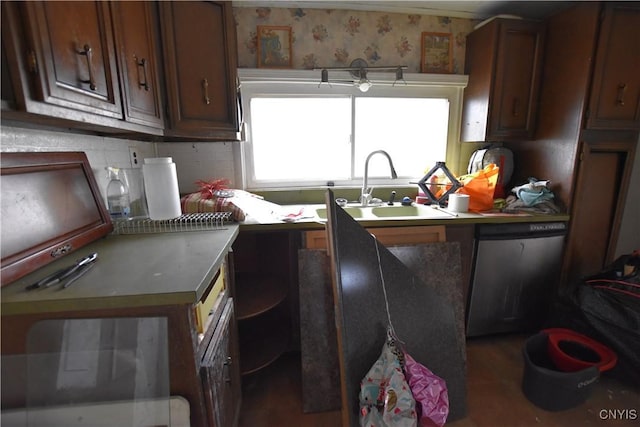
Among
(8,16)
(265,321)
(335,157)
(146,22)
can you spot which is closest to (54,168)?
(8,16)

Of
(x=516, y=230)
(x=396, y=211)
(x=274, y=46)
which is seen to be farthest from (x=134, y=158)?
(x=516, y=230)

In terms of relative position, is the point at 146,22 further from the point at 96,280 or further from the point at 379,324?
the point at 379,324

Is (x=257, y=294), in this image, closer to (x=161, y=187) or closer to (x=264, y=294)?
(x=264, y=294)

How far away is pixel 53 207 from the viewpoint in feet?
3.06

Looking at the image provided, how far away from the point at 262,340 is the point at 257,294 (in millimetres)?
306

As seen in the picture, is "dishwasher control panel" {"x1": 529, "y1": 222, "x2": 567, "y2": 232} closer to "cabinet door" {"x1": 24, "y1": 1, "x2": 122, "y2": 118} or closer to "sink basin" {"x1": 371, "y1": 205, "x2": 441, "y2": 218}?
"sink basin" {"x1": 371, "y1": 205, "x2": 441, "y2": 218}

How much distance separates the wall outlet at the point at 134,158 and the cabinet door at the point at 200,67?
339 mm

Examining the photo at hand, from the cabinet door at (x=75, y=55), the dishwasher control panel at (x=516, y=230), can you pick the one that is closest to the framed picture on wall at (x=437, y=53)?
the dishwasher control panel at (x=516, y=230)

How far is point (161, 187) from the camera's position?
1.23 m

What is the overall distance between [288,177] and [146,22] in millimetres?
1205

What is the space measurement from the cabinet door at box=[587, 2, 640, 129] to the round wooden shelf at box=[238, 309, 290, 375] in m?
2.21

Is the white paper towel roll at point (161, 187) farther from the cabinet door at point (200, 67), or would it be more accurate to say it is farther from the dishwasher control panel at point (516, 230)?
the dishwasher control panel at point (516, 230)

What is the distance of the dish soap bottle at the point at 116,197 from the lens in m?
1.29

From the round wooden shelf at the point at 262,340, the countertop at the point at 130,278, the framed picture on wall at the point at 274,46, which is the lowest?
the round wooden shelf at the point at 262,340
